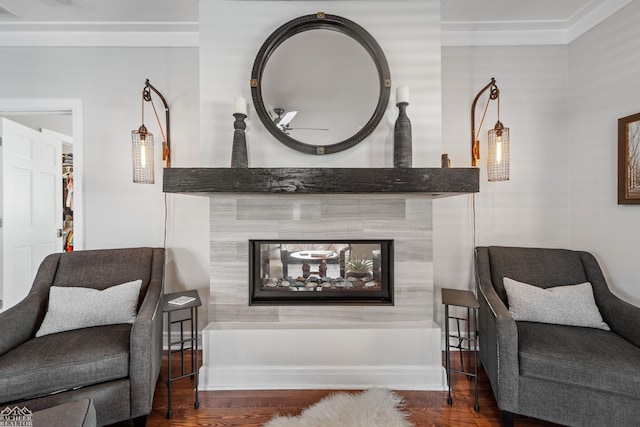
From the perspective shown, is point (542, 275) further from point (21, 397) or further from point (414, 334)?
point (21, 397)

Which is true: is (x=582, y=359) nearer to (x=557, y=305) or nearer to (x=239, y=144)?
(x=557, y=305)

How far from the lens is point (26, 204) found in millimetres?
2863

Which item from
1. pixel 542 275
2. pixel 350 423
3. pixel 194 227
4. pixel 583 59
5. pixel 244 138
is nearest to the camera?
pixel 350 423

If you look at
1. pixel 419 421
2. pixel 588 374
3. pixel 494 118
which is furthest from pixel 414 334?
pixel 494 118

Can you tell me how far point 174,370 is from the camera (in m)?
2.16

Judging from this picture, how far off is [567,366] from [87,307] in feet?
8.72

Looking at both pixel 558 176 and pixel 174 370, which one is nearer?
pixel 174 370

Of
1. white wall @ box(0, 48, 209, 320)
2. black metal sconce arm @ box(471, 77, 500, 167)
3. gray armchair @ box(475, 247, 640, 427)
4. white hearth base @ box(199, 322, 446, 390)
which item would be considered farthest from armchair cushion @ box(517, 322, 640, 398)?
white wall @ box(0, 48, 209, 320)

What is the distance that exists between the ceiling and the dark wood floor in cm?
263

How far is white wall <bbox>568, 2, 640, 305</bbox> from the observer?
2.00 meters

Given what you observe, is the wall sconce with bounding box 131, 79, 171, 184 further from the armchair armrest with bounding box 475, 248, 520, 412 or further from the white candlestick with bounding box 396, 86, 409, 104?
the armchair armrest with bounding box 475, 248, 520, 412

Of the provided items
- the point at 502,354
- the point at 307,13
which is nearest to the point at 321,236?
the point at 502,354

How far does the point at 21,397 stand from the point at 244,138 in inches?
66.7

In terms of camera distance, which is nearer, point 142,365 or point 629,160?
point 142,365
